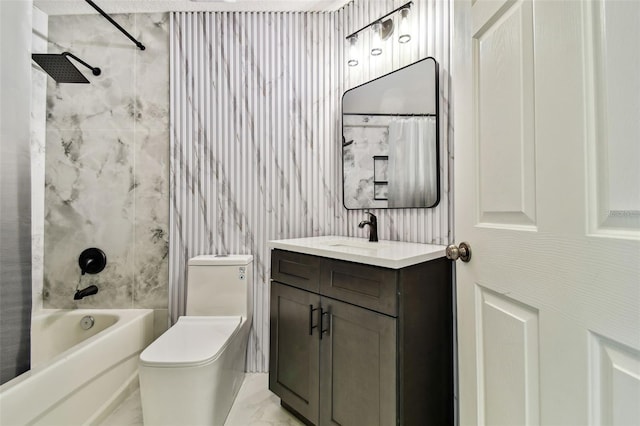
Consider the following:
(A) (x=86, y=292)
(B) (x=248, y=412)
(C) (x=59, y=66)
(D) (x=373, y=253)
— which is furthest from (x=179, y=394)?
(C) (x=59, y=66)

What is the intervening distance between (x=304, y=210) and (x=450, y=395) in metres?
1.36

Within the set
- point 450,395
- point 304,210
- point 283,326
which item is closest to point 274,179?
point 304,210

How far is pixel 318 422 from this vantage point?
141 cm

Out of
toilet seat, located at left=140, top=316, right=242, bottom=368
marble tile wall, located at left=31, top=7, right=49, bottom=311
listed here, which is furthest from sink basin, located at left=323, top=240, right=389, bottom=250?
marble tile wall, located at left=31, top=7, right=49, bottom=311

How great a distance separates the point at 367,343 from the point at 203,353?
79 cm

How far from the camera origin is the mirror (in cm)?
158

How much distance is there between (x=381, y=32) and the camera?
1782mm

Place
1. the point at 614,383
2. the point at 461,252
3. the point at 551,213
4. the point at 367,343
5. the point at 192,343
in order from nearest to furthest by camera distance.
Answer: the point at 614,383
the point at 551,213
the point at 461,252
the point at 367,343
the point at 192,343

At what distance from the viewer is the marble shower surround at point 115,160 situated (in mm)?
2107

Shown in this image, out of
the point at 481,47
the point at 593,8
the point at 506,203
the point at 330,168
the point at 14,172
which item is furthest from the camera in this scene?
the point at 330,168

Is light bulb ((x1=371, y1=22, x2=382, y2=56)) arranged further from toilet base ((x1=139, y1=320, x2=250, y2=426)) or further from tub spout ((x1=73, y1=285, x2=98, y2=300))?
tub spout ((x1=73, y1=285, x2=98, y2=300))

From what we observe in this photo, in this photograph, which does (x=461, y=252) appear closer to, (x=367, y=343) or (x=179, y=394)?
(x=367, y=343)

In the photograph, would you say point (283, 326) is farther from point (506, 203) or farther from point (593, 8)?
point (593, 8)

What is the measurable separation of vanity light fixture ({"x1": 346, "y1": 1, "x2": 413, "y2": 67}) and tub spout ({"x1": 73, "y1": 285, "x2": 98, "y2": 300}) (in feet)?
7.64
